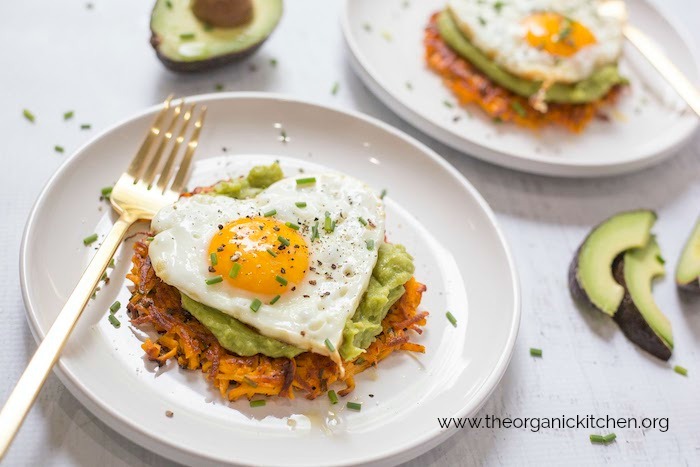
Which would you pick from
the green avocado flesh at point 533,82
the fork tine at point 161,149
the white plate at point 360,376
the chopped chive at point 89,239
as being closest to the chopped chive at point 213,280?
the white plate at point 360,376

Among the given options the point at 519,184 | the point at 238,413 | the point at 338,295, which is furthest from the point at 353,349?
the point at 519,184

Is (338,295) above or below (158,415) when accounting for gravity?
above

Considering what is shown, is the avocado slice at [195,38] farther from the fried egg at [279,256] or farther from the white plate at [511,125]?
the fried egg at [279,256]

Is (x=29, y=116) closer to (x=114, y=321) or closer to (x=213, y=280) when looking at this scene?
(x=114, y=321)

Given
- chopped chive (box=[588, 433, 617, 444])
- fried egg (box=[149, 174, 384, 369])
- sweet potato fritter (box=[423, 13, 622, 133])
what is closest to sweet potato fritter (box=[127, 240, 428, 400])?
fried egg (box=[149, 174, 384, 369])

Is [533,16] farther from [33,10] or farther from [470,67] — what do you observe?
[33,10]

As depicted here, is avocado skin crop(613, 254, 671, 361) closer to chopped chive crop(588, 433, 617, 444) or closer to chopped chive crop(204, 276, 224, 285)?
chopped chive crop(588, 433, 617, 444)

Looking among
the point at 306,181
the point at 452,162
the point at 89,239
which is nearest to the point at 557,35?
the point at 452,162
